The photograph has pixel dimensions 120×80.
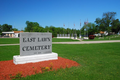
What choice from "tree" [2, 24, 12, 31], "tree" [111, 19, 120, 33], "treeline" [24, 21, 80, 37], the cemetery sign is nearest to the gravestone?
the cemetery sign

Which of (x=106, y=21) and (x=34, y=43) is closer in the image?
(x=34, y=43)

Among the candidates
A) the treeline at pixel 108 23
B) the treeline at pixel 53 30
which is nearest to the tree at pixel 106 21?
the treeline at pixel 108 23

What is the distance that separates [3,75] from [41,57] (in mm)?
2539

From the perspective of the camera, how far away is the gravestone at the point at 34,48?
6441 mm

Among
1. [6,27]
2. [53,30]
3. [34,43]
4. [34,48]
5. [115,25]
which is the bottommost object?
[34,48]

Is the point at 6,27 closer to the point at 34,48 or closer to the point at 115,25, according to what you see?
the point at 115,25

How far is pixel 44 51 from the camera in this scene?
7262 mm

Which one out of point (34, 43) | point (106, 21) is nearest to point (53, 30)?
point (106, 21)

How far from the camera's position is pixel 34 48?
6898mm

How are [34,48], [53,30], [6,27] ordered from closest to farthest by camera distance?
[34,48]
[53,30]
[6,27]

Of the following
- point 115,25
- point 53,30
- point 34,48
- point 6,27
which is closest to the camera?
point 34,48

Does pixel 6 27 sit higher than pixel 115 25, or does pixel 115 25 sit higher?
pixel 6 27

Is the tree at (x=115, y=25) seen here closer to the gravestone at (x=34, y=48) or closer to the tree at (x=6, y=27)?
the gravestone at (x=34, y=48)

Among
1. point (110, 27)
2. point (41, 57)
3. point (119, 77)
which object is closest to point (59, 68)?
point (41, 57)
